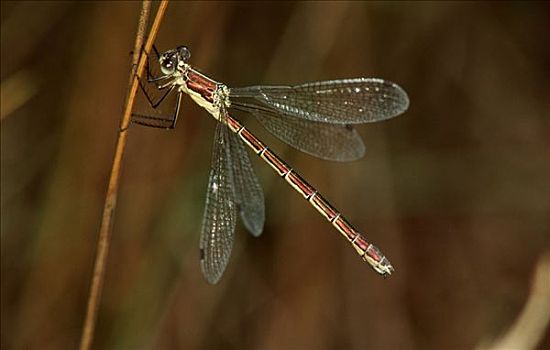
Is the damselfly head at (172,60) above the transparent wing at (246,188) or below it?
above

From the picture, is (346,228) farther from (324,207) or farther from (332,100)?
(332,100)

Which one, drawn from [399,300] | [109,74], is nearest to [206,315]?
[399,300]

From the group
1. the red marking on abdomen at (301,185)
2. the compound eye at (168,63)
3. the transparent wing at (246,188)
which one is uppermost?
the compound eye at (168,63)

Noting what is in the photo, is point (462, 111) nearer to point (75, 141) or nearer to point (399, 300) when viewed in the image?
point (399, 300)

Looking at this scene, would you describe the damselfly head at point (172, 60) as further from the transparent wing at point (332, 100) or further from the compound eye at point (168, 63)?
the transparent wing at point (332, 100)

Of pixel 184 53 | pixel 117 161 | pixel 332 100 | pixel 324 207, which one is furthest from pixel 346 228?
pixel 117 161

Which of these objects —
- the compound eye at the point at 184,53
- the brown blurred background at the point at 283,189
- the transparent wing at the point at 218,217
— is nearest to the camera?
the transparent wing at the point at 218,217

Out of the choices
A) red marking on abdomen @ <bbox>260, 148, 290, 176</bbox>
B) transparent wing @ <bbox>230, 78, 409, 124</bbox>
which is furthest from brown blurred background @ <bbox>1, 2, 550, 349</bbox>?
transparent wing @ <bbox>230, 78, 409, 124</bbox>

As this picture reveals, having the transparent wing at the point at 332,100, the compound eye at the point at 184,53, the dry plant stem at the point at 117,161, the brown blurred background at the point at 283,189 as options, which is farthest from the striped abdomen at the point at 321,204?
the dry plant stem at the point at 117,161
